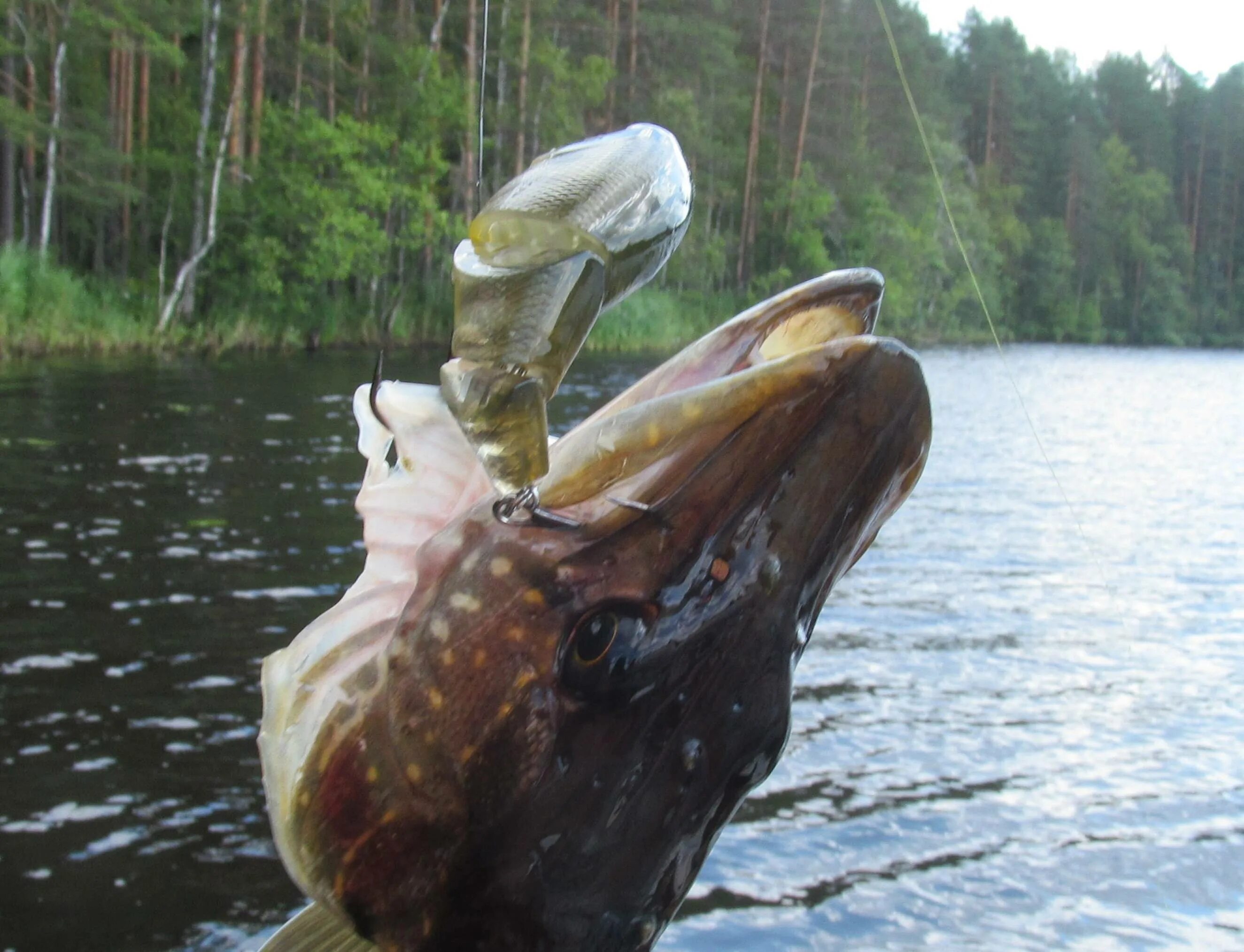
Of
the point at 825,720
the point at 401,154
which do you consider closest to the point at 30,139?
the point at 401,154

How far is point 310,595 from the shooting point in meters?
7.61

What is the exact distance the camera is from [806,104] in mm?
50562

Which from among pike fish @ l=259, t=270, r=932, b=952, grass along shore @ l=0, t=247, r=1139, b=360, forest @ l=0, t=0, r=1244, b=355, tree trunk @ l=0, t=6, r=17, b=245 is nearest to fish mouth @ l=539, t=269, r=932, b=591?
pike fish @ l=259, t=270, r=932, b=952

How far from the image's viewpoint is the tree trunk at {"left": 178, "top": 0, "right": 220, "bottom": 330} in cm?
2731

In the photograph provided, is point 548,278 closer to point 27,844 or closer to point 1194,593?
point 27,844

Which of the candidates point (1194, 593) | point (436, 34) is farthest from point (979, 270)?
point (1194, 593)

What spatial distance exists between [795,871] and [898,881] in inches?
13.6

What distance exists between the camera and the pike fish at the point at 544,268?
1170mm

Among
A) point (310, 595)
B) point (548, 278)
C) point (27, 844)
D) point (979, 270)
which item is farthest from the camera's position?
point (979, 270)

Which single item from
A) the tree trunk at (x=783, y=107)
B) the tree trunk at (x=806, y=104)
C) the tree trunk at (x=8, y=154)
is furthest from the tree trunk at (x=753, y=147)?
the tree trunk at (x=8, y=154)

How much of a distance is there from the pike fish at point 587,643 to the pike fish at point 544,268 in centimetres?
15

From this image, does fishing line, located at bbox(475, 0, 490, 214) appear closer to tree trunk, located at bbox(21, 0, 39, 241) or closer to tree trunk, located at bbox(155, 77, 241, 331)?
tree trunk, located at bbox(21, 0, 39, 241)

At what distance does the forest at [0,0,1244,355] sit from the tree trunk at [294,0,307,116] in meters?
0.18

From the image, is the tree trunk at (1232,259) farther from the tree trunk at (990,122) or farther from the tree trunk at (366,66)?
the tree trunk at (366,66)
